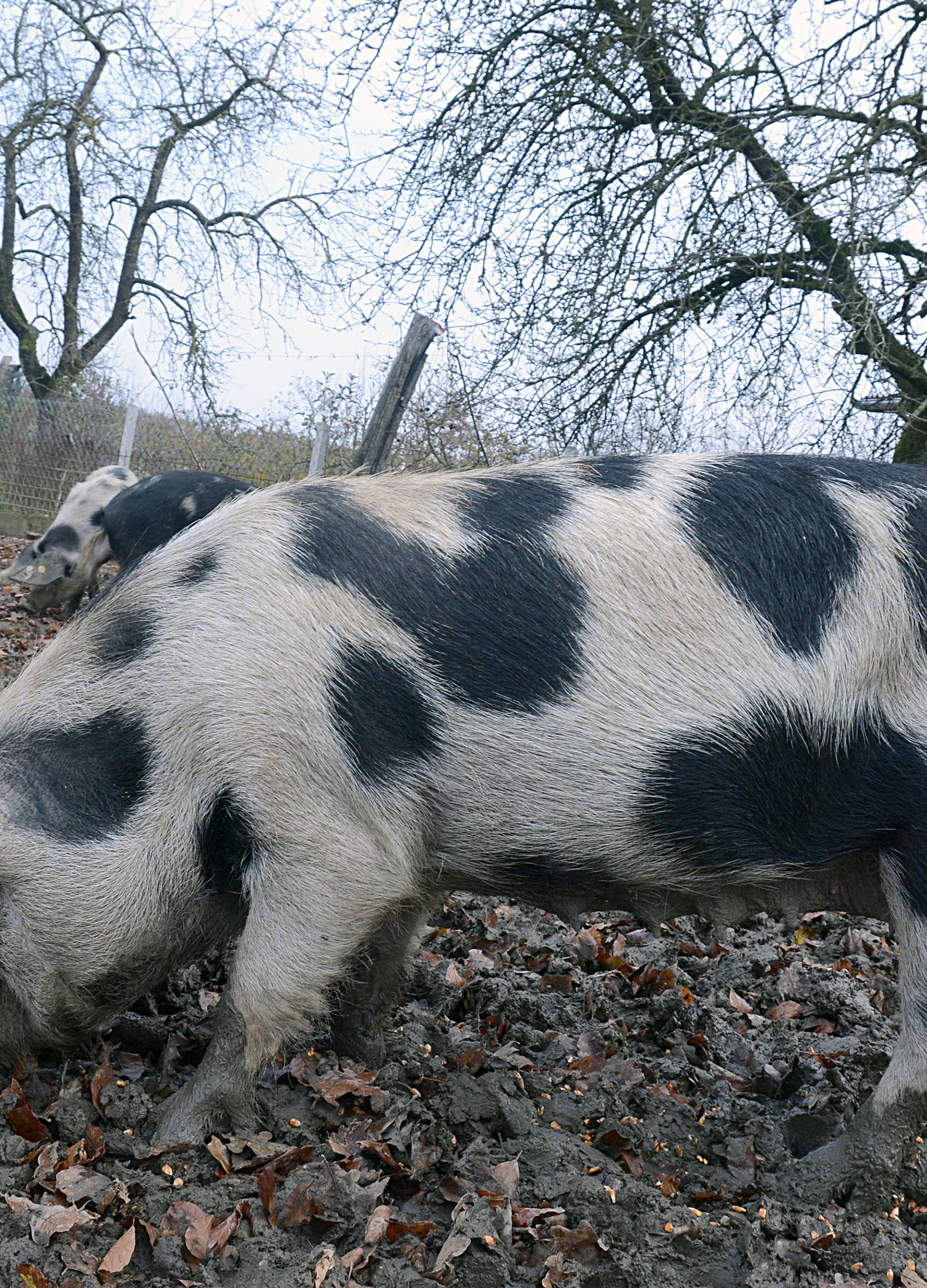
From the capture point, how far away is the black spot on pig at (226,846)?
8.08 feet

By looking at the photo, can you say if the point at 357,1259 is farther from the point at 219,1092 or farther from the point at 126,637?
the point at 126,637

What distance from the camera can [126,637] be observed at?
8.63ft

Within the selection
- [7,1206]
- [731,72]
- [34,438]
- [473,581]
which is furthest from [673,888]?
[34,438]

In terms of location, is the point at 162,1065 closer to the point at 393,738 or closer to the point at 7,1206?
the point at 7,1206

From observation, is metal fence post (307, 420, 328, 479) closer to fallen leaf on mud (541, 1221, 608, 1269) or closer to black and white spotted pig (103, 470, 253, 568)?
black and white spotted pig (103, 470, 253, 568)

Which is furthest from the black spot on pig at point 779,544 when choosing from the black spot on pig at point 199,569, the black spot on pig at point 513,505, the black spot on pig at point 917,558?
the black spot on pig at point 199,569

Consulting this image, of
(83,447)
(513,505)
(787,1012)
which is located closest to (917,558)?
(513,505)

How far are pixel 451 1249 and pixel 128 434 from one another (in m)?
13.7

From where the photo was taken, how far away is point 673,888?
2.65 meters

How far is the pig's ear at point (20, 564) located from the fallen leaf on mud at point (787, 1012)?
25.1ft

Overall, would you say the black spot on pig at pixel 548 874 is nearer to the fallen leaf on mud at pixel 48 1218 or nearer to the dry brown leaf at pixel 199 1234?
the dry brown leaf at pixel 199 1234

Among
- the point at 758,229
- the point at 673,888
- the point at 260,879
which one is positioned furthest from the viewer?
the point at 758,229

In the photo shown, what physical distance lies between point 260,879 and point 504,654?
2.55 ft

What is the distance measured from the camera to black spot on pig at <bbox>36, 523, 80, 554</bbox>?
9266mm
